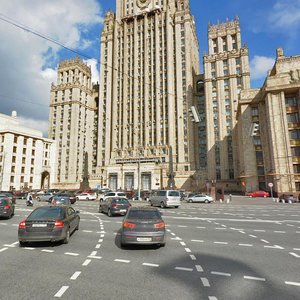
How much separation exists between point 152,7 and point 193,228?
296ft

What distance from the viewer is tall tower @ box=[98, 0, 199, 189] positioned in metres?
73.4

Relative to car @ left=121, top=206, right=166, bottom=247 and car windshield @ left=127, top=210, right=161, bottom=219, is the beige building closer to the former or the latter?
car windshield @ left=127, top=210, right=161, bottom=219

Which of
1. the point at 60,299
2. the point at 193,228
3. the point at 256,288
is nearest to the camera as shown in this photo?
the point at 60,299

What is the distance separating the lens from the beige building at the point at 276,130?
44.2 metres

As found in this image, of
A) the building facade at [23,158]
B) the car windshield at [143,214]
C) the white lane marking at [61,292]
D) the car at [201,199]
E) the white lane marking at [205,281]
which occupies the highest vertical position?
the building facade at [23,158]

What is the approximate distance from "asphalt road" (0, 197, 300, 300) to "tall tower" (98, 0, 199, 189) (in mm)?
60119

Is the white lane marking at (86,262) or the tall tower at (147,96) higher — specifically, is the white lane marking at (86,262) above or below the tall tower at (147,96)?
below

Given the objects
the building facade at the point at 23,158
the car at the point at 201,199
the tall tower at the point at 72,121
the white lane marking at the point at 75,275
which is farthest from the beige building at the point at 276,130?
the building facade at the point at 23,158

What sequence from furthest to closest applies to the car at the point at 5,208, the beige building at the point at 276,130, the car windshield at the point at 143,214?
the beige building at the point at 276,130 < the car at the point at 5,208 < the car windshield at the point at 143,214

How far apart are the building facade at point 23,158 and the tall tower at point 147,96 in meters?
18.6

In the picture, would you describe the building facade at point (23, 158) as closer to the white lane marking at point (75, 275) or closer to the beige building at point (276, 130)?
the beige building at point (276, 130)

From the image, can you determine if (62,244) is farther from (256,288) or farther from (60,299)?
(256,288)

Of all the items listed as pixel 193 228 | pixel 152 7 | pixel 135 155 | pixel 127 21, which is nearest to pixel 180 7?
pixel 152 7

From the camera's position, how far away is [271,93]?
4712cm
